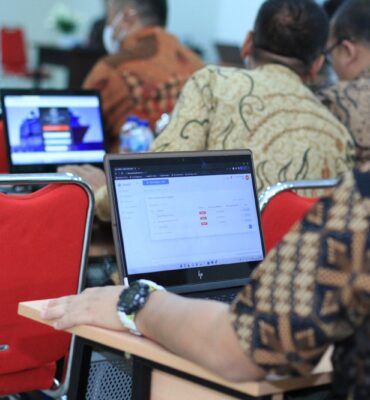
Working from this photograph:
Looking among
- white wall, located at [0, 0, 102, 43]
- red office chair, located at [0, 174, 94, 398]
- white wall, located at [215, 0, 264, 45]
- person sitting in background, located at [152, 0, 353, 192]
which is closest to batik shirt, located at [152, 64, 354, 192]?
person sitting in background, located at [152, 0, 353, 192]

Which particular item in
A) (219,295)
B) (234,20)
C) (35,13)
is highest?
(219,295)

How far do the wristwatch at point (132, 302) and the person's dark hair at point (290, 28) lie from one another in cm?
144

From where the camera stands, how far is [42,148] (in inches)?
122

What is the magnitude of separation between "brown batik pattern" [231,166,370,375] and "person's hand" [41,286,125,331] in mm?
319

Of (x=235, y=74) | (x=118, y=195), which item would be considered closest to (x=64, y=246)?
(x=118, y=195)

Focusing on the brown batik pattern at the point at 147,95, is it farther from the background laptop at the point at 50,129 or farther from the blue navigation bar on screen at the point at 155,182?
the blue navigation bar on screen at the point at 155,182

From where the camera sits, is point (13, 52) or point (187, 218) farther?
point (13, 52)

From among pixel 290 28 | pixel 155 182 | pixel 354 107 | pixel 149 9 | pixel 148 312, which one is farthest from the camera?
pixel 149 9

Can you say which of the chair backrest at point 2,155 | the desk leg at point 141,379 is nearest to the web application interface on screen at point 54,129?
the chair backrest at point 2,155

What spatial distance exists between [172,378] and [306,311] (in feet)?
1.24

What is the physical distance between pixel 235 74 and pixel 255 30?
239mm

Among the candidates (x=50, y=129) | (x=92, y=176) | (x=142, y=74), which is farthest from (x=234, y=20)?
(x=92, y=176)

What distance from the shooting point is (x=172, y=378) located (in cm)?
138

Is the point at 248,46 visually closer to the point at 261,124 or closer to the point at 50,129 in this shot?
the point at 261,124
